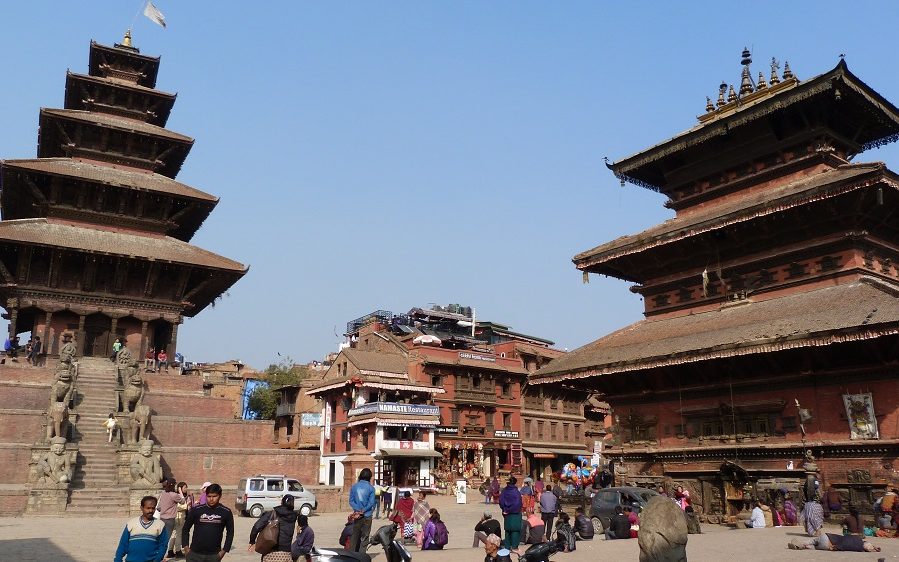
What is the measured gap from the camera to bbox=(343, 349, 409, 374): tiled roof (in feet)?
164

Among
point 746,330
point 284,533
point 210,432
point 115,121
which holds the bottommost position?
point 284,533

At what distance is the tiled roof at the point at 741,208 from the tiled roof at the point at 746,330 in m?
2.48

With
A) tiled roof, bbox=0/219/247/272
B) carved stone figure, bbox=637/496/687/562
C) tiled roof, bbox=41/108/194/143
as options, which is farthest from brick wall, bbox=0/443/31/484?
carved stone figure, bbox=637/496/687/562

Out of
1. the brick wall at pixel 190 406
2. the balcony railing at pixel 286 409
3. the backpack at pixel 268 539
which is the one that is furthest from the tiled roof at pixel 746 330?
the balcony railing at pixel 286 409

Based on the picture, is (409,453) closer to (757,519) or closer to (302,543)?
(757,519)

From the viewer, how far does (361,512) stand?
38.2ft

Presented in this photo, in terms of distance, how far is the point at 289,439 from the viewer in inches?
2441

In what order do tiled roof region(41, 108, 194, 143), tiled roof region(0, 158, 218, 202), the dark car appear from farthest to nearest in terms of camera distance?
tiled roof region(41, 108, 194, 143)
tiled roof region(0, 158, 218, 202)
the dark car

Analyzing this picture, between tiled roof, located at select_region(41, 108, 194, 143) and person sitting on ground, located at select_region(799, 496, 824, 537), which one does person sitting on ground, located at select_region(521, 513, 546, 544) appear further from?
tiled roof, located at select_region(41, 108, 194, 143)

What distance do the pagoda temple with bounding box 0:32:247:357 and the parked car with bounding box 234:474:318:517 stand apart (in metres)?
12.6

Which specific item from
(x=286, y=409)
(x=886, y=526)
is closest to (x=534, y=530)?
(x=886, y=526)

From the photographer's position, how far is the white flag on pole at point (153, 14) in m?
49.6

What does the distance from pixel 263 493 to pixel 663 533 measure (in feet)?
76.1

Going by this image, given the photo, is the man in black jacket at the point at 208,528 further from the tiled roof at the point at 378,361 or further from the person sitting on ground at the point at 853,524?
the tiled roof at the point at 378,361
